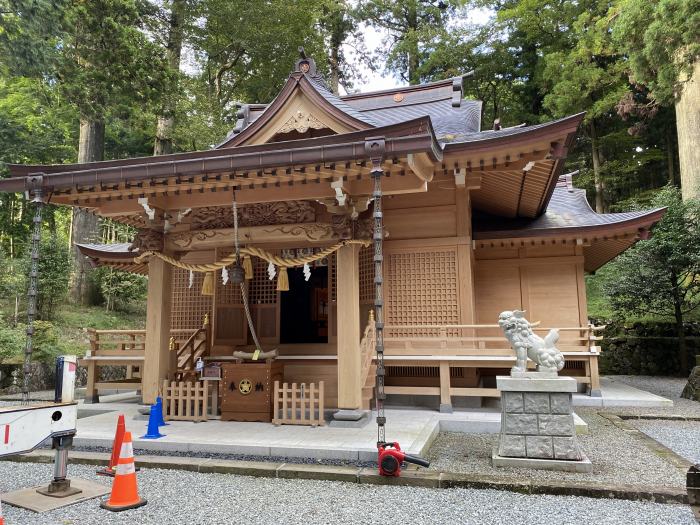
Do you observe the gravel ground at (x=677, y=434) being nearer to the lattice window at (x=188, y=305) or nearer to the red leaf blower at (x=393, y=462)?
the red leaf blower at (x=393, y=462)

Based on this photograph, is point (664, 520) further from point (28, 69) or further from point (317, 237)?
point (28, 69)

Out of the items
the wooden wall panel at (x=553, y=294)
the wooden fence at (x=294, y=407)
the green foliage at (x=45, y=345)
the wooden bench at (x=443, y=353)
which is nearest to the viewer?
the wooden fence at (x=294, y=407)

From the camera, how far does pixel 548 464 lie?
503cm

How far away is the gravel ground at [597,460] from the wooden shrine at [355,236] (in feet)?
4.66

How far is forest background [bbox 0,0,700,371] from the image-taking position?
1291 centimetres

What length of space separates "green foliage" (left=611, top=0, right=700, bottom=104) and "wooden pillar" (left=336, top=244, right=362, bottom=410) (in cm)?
995

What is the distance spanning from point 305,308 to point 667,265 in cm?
1034

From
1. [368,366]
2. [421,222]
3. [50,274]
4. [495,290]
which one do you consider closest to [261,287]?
[368,366]

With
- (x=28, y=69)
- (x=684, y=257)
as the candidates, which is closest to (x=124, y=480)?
(x=28, y=69)

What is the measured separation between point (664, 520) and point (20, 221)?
2531cm

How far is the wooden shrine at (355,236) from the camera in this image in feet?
21.2

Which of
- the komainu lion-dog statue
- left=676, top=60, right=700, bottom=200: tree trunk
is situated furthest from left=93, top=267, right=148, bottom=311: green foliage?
left=676, top=60, right=700, bottom=200: tree trunk

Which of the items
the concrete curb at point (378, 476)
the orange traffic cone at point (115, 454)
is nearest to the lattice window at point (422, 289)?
the concrete curb at point (378, 476)

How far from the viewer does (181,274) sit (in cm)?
1059
